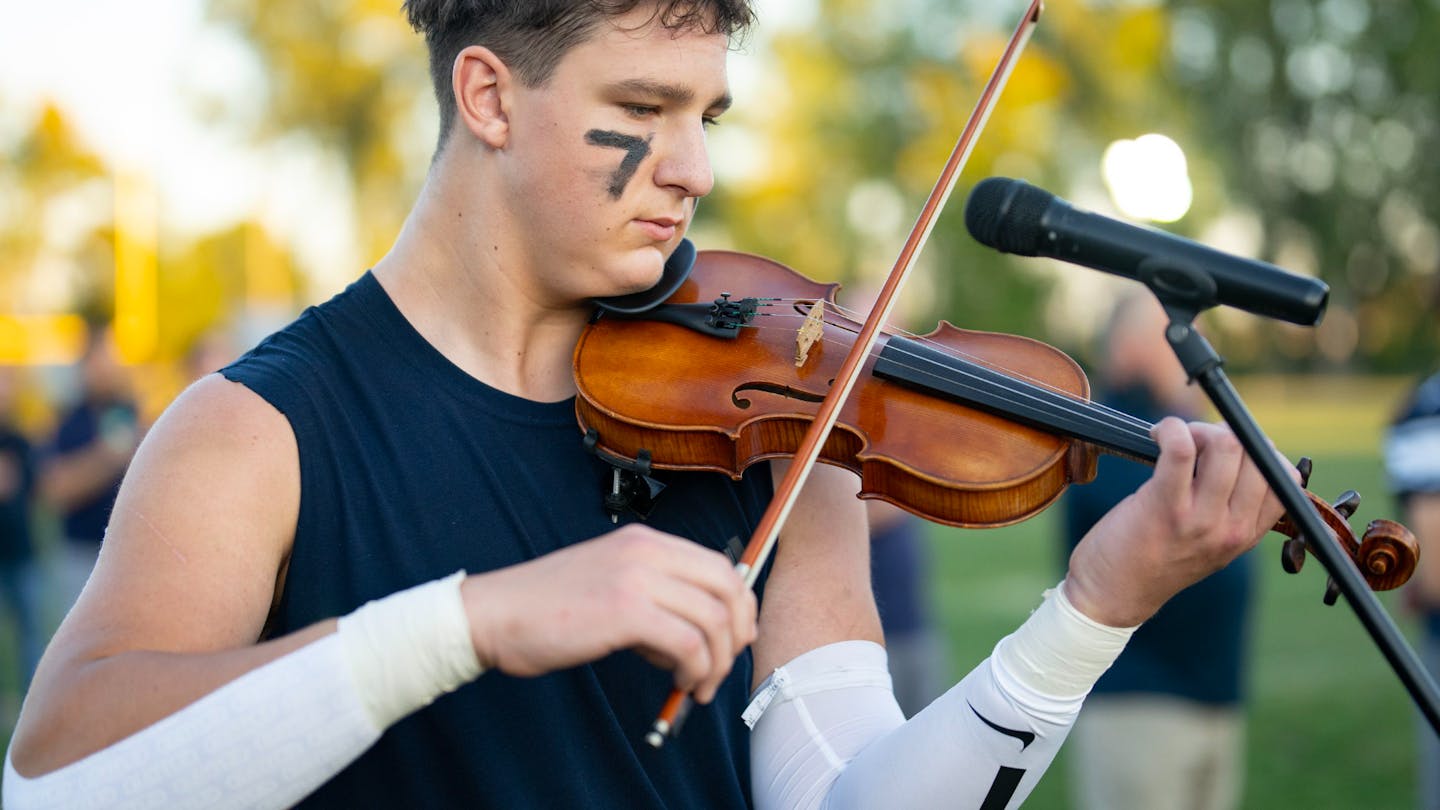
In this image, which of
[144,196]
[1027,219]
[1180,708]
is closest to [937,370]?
[1027,219]

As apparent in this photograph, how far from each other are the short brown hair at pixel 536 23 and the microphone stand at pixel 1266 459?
810 millimetres

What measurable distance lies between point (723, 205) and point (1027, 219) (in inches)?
1145

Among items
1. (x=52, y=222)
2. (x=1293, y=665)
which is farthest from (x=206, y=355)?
(x=52, y=222)

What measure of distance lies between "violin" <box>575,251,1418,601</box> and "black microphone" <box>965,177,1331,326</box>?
365mm

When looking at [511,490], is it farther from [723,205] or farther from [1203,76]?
[1203,76]

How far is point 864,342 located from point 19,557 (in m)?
7.97

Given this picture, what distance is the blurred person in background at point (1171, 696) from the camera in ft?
15.5

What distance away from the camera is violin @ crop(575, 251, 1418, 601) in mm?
1981

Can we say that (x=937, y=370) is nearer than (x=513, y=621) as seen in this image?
No

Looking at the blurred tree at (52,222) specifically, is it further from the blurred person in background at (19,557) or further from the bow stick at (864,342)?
the bow stick at (864,342)

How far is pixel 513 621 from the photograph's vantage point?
60.4 inches

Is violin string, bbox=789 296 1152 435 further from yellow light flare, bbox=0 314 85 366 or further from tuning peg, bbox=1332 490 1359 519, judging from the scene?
yellow light flare, bbox=0 314 85 366

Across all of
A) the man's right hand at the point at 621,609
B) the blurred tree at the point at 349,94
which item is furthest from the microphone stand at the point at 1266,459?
the blurred tree at the point at 349,94

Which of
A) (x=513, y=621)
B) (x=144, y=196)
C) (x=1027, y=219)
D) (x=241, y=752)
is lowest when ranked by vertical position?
(x=241, y=752)
